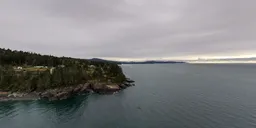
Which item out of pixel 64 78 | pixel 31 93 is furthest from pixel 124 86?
pixel 31 93

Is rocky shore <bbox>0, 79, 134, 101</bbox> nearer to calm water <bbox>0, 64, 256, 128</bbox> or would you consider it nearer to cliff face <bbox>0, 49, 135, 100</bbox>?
cliff face <bbox>0, 49, 135, 100</bbox>

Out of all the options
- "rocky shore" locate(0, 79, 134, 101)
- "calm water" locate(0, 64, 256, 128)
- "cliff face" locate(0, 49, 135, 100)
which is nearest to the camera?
"calm water" locate(0, 64, 256, 128)

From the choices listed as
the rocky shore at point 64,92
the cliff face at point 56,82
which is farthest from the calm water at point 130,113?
the cliff face at point 56,82

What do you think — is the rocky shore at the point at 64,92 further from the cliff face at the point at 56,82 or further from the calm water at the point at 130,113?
the calm water at the point at 130,113

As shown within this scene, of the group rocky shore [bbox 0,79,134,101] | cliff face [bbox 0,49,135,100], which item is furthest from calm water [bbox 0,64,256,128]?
cliff face [bbox 0,49,135,100]

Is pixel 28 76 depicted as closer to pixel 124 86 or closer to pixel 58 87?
pixel 58 87

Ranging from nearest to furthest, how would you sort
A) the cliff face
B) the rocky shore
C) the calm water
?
the calm water < the rocky shore < the cliff face

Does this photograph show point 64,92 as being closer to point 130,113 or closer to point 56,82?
point 56,82

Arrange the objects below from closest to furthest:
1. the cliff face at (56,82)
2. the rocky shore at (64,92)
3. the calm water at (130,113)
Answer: the calm water at (130,113) < the rocky shore at (64,92) < the cliff face at (56,82)
